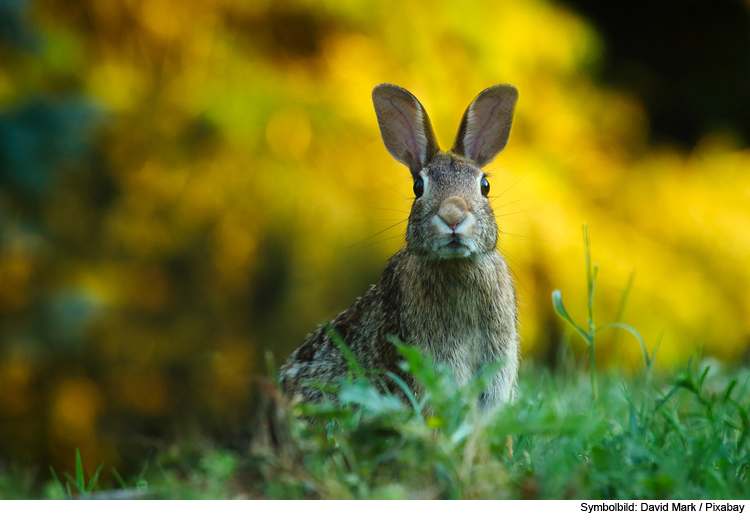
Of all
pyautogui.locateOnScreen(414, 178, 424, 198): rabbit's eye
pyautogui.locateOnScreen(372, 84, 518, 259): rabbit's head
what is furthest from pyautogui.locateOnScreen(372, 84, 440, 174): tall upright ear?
pyautogui.locateOnScreen(414, 178, 424, 198): rabbit's eye

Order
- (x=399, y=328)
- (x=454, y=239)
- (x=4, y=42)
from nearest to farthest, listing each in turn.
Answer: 1. (x=454, y=239)
2. (x=399, y=328)
3. (x=4, y=42)

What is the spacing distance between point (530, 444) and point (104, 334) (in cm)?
451

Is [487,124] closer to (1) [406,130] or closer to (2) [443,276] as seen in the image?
(1) [406,130]

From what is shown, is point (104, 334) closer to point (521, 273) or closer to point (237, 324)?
point (237, 324)

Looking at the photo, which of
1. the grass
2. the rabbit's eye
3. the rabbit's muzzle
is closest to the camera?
the grass

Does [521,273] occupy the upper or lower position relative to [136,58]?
lower

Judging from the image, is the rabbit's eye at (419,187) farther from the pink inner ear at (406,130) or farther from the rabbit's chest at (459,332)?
the rabbit's chest at (459,332)

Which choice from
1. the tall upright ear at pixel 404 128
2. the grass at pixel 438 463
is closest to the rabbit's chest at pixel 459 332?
the tall upright ear at pixel 404 128

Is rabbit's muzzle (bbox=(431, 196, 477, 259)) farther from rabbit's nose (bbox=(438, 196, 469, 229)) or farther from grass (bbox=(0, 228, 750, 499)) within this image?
grass (bbox=(0, 228, 750, 499))

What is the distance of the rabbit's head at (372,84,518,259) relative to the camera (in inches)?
89.2

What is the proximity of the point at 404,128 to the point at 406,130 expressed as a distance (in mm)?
10
